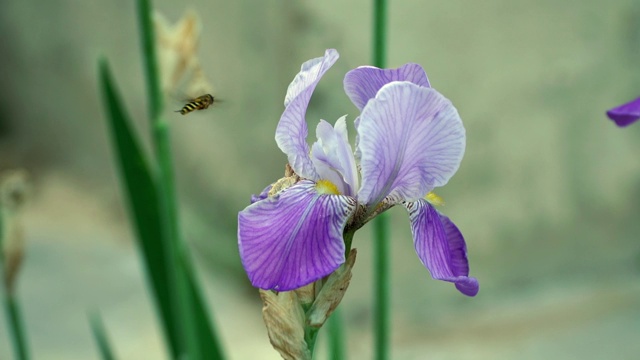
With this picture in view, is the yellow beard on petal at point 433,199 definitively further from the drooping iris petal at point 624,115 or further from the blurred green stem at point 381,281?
the blurred green stem at point 381,281

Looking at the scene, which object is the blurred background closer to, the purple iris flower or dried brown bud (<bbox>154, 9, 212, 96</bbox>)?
dried brown bud (<bbox>154, 9, 212, 96</bbox>)

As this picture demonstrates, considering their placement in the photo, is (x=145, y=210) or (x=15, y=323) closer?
(x=15, y=323)

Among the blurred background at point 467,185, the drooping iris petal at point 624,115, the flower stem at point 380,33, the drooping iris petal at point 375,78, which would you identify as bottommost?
the blurred background at point 467,185

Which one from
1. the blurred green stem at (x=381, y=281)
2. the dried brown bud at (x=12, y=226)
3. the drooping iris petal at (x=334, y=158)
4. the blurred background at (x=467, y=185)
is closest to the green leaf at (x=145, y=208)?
the dried brown bud at (x=12, y=226)

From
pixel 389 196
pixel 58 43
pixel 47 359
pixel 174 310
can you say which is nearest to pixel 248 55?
pixel 58 43

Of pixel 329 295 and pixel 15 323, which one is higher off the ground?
pixel 329 295

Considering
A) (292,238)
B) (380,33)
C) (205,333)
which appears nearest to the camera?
(292,238)

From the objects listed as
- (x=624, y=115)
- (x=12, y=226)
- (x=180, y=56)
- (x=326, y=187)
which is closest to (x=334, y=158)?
(x=326, y=187)

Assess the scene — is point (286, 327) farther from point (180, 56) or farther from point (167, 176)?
point (180, 56)
